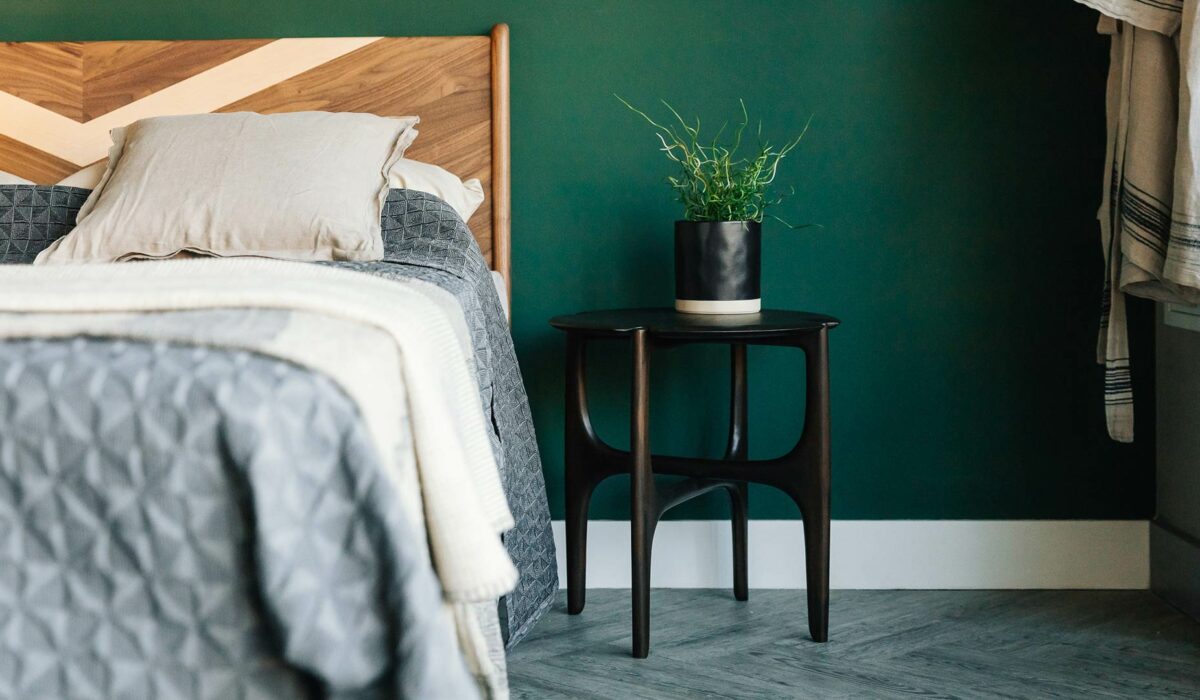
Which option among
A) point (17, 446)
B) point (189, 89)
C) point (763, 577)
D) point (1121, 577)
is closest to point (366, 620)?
point (17, 446)

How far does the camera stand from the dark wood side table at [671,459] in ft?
6.30

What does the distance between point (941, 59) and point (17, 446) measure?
1995 mm

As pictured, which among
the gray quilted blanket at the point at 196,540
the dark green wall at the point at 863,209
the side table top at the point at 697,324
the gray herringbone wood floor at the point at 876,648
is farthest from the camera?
the dark green wall at the point at 863,209

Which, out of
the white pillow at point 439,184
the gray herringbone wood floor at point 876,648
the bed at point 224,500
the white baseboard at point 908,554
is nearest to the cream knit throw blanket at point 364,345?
the bed at point 224,500

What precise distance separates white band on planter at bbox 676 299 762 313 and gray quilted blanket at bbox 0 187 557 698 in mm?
1163

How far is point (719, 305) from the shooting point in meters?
2.09

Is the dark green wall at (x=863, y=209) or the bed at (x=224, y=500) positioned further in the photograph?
the dark green wall at (x=863, y=209)

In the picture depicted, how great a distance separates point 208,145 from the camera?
1.99 meters

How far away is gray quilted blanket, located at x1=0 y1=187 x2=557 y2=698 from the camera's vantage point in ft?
3.20

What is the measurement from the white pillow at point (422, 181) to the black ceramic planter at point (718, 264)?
0.47 m

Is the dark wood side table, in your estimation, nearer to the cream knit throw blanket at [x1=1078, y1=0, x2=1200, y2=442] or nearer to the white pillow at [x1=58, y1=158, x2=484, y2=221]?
the white pillow at [x1=58, y1=158, x2=484, y2=221]

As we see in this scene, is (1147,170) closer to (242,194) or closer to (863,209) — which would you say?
(863,209)

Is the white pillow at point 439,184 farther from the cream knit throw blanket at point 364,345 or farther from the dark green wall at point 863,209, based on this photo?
the cream knit throw blanket at point 364,345

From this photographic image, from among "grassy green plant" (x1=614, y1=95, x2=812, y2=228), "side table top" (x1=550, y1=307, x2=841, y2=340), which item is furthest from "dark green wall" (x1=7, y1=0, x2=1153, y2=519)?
"side table top" (x1=550, y1=307, x2=841, y2=340)
